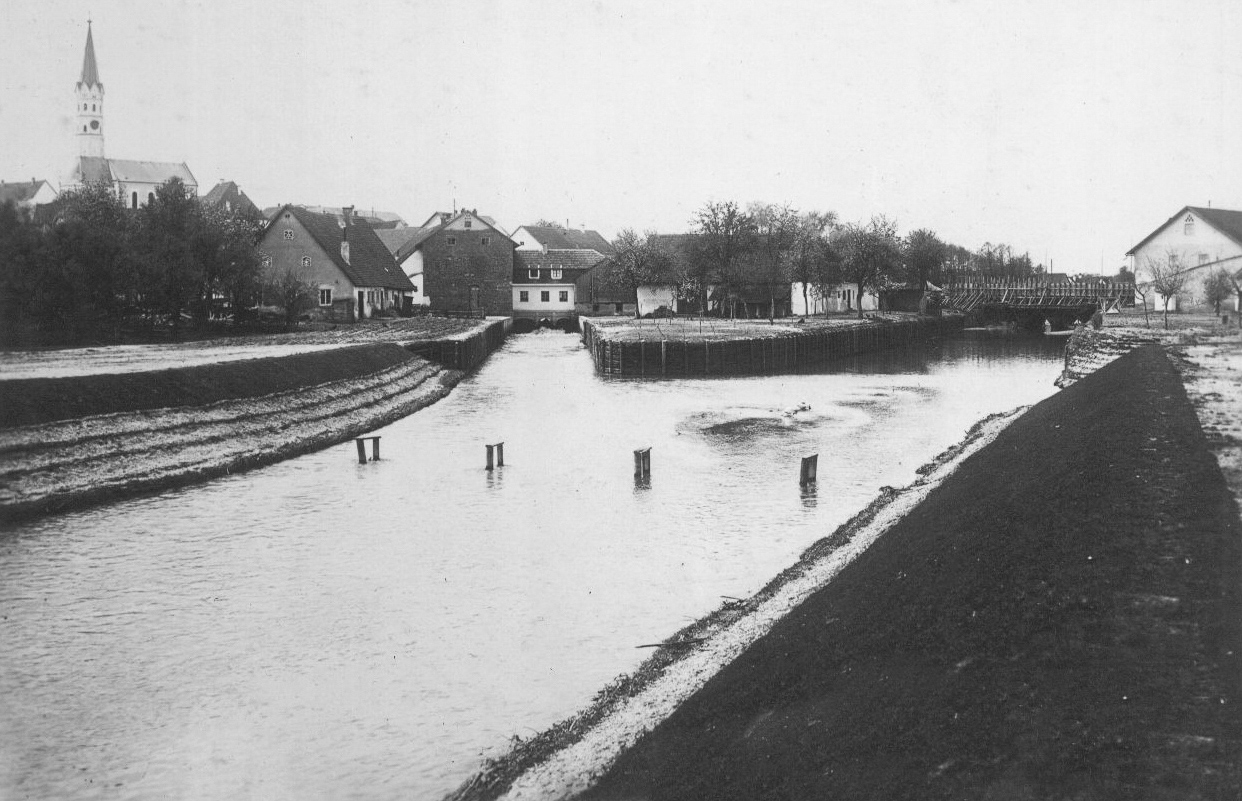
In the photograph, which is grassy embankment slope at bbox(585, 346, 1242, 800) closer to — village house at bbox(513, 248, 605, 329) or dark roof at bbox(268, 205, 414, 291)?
dark roof at bbox(268, 205, 414, 291)

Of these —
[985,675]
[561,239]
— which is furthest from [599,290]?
[985,675]

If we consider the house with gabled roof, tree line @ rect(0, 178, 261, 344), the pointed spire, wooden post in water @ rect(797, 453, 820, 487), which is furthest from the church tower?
the house with gabled roof

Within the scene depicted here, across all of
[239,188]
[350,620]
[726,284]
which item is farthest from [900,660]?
[239,188]

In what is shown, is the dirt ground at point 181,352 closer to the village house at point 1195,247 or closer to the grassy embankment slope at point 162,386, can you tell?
the grassy embankment slope at point 162,386

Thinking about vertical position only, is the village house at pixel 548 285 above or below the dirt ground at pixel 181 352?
above

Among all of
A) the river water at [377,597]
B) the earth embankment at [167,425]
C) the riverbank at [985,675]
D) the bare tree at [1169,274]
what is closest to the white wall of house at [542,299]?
the bare tree at [1169,274]

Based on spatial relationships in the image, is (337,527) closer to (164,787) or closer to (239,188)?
(164,787)
